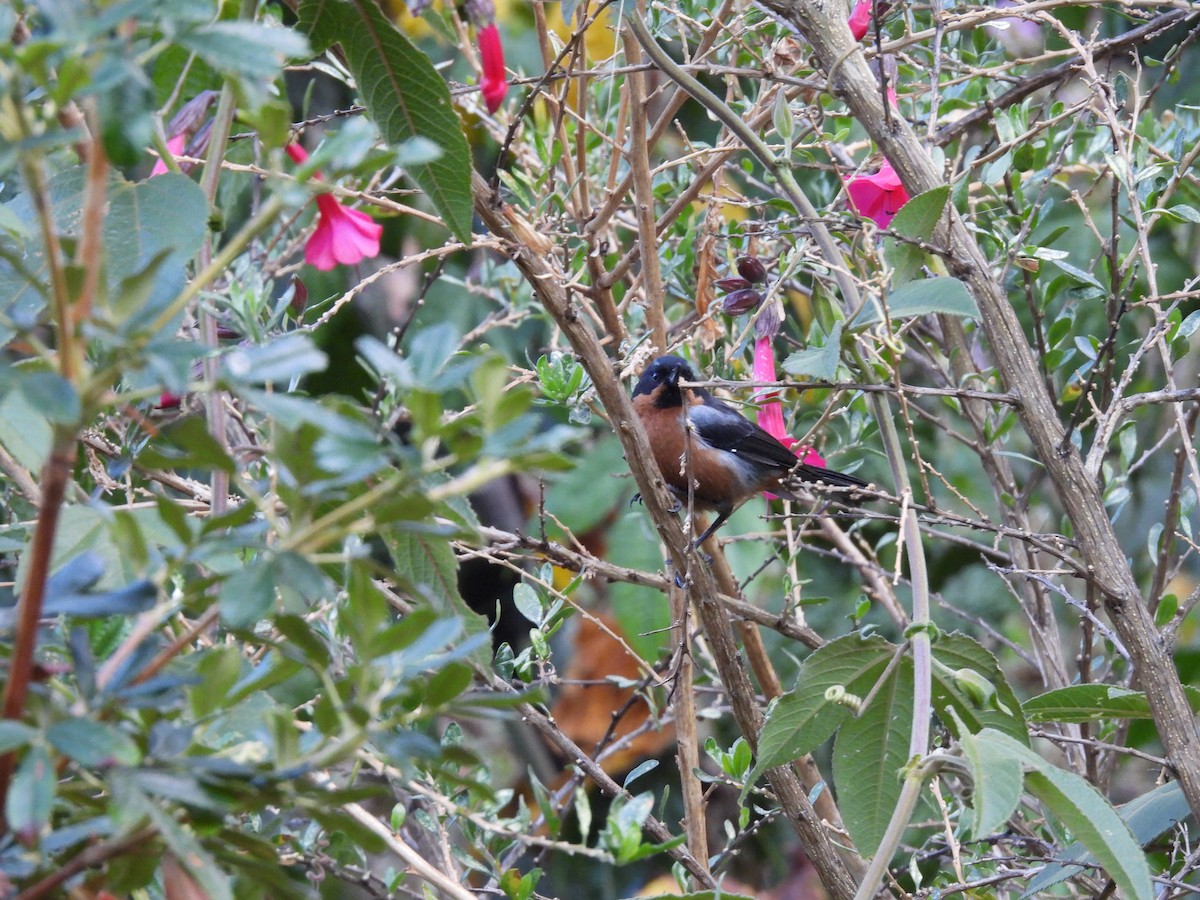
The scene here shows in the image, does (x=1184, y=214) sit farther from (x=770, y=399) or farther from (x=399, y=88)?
(x=399, y=88)

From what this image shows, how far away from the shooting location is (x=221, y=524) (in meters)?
0.79

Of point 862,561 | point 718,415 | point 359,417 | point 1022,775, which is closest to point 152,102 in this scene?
point 359,417

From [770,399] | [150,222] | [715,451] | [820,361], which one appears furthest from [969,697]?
[715,451]

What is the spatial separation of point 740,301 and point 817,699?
79cm

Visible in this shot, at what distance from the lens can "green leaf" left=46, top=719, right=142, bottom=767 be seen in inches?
27.0

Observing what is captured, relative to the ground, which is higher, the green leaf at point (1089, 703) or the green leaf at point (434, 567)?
the green leaf at point (434, 567)

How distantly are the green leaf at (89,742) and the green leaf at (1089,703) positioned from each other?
1.30m

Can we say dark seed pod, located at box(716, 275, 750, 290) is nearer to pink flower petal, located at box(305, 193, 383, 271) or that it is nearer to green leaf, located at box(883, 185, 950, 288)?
green leaf, located at box(883, 185, 950, 288)

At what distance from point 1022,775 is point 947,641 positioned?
0.48 m

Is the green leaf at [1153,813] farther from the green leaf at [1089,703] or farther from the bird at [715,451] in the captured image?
the bird at [715,451]

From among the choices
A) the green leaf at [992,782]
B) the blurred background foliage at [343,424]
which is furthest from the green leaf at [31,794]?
the green leaf at [992,782]

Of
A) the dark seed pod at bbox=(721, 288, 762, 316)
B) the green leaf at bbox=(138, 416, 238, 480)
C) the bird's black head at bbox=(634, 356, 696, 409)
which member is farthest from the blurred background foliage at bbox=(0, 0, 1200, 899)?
the bird's black head at bbox=(634, 356, 696, 409)

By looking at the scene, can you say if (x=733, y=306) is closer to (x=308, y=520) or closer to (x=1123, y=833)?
(x=1123, y=833)

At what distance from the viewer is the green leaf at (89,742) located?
69 cm
